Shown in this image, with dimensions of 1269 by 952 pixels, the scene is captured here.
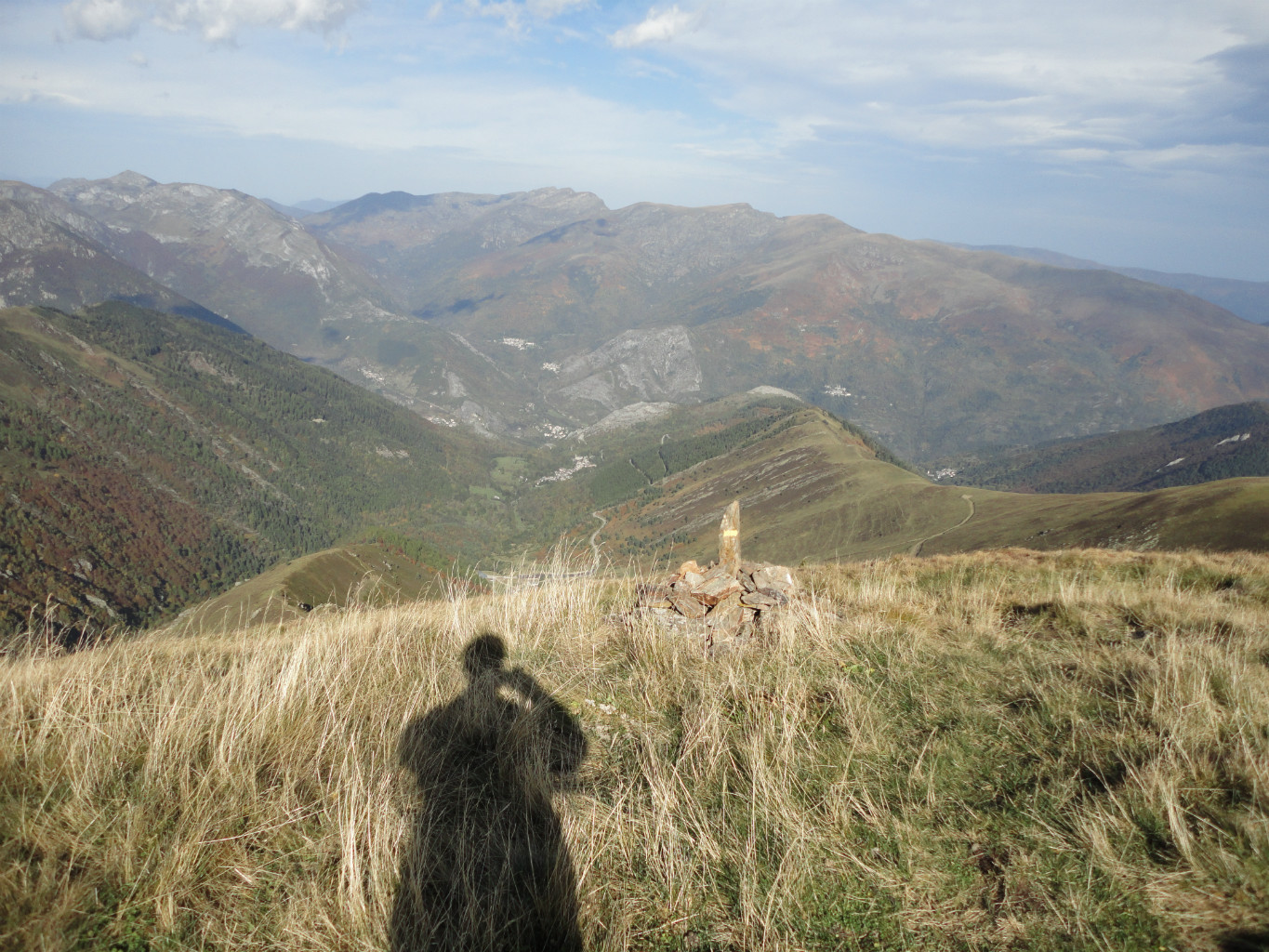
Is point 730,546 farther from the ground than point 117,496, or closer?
farther from the ground

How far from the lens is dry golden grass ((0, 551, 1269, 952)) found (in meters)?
3.14

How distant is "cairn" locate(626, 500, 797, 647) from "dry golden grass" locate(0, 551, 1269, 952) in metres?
0.70

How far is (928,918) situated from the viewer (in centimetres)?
321

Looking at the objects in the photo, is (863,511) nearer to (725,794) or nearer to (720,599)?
(720,599)

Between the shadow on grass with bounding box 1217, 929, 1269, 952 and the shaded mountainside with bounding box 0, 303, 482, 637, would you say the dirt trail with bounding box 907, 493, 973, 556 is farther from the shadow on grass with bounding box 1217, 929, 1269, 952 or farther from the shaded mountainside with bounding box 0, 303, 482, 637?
the shaded mountainside with bounding box 0, 303, 482, 637

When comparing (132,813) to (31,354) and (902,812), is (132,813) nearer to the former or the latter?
(902,812)

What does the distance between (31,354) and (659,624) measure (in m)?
241

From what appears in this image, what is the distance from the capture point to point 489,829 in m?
3.94

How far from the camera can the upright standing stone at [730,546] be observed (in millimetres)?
8930

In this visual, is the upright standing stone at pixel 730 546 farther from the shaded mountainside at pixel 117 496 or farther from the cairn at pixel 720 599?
the shaded mountainside at pixel 117 496

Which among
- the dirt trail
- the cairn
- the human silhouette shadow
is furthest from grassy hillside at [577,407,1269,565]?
the human silhouette shadow

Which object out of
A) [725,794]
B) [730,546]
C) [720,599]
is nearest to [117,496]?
[730,546]

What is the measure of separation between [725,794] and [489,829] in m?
1.59

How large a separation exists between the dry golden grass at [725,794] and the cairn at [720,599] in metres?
0.70
